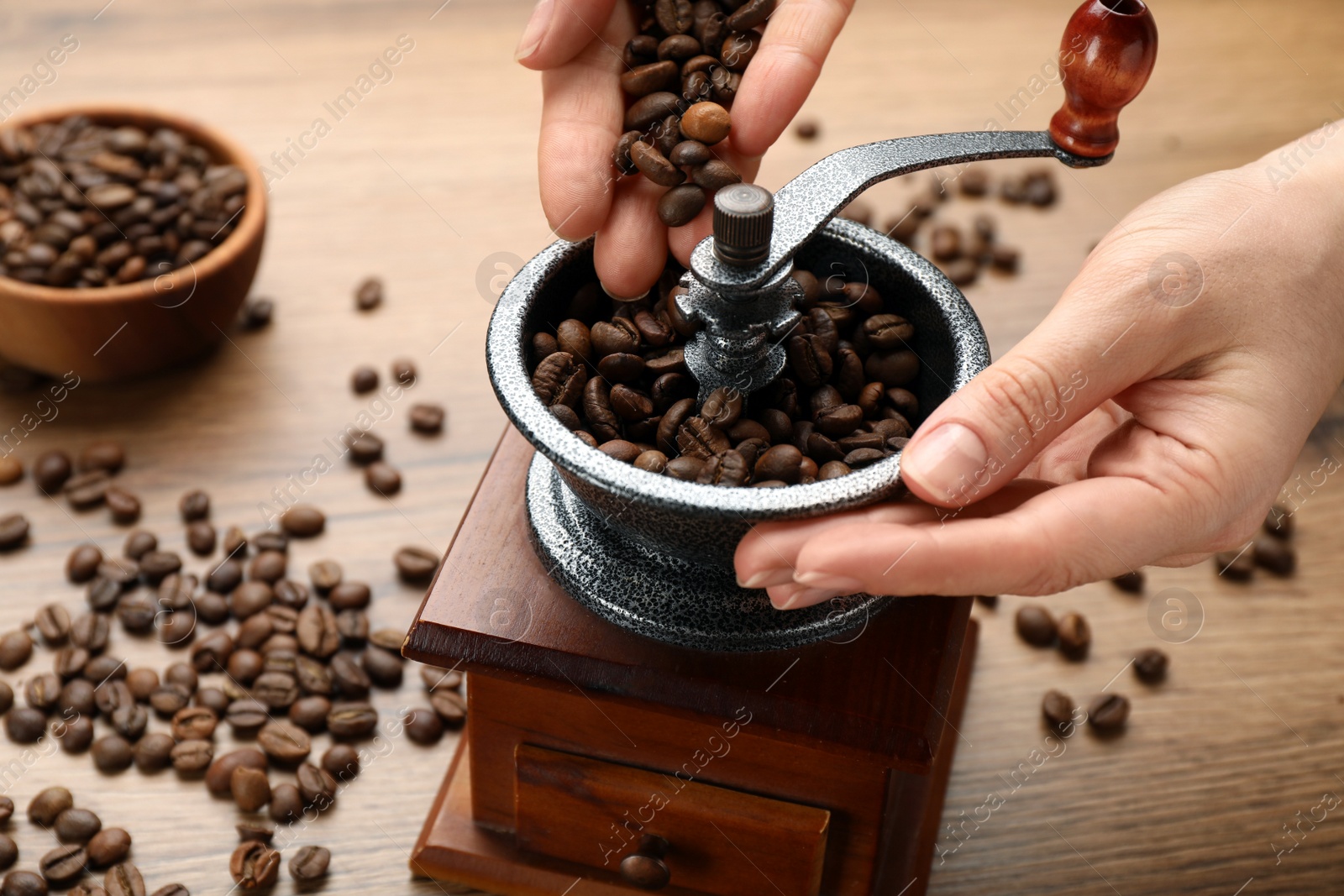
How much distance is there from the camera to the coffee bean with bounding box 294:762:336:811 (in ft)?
4.80

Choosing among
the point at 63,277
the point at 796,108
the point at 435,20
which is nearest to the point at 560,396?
the point at 796,108

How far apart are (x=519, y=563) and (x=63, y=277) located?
38.1 inches

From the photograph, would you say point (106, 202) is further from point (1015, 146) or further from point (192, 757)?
point (1015, 146)

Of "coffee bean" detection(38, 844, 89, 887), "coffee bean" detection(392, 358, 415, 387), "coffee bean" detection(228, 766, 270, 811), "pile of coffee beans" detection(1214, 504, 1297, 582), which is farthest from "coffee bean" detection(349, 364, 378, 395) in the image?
"pile of coffee beans" detection(1214, 504, 1297, 582)

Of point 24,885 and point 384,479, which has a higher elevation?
point 384,479

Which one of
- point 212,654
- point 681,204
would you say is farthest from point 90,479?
point 681,204

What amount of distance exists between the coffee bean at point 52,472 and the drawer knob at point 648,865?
1036 mm

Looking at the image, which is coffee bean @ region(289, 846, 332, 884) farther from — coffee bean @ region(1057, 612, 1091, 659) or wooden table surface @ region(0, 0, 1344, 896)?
coffee bean @ region(1057, 612, 1091, 659)

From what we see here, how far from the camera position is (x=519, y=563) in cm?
123

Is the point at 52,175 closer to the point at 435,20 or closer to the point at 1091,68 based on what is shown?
the point at 435,20

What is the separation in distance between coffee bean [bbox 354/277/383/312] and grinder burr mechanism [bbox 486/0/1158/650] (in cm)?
86

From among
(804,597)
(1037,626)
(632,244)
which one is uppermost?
(632,244)

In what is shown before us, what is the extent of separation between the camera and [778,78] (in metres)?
1.26

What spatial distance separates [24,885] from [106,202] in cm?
101
